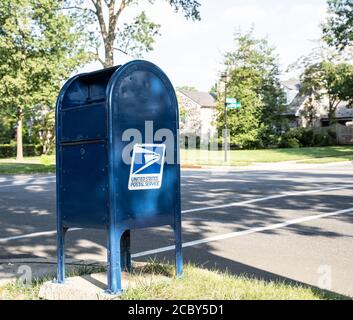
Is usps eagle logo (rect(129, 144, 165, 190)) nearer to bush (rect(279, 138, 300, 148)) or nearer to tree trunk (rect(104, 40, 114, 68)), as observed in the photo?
tree trunk (rect(104, 40, 114, 68))

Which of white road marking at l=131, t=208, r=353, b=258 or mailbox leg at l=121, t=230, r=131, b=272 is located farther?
white road marking at l=131, t=208, r=353, b=258

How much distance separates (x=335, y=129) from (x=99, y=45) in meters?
36.2

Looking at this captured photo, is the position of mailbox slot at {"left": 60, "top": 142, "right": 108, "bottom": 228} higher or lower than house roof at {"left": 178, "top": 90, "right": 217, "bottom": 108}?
lower

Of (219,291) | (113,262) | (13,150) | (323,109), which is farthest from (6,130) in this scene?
(219,291)

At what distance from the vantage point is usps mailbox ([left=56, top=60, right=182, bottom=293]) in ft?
15.7

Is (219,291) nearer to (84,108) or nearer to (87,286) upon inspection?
(87,286)

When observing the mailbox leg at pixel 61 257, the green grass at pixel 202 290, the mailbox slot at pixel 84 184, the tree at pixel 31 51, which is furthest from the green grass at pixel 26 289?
the tree at pixel 31 51

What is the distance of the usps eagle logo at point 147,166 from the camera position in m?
4.97

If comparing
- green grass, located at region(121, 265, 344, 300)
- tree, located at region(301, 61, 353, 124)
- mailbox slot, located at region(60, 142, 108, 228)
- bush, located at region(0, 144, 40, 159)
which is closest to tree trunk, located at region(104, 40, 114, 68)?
mailbox slot, located at region(60, 142, 108, 228)

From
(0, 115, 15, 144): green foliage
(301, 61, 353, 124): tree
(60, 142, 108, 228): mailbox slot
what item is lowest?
(60, 142, 108, 228): mailbox slot

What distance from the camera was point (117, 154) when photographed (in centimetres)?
483

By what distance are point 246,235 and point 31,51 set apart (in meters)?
31.3

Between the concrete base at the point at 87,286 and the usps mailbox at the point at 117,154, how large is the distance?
0.43 ft

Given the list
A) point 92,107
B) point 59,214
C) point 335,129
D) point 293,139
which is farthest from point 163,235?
point 335,129
